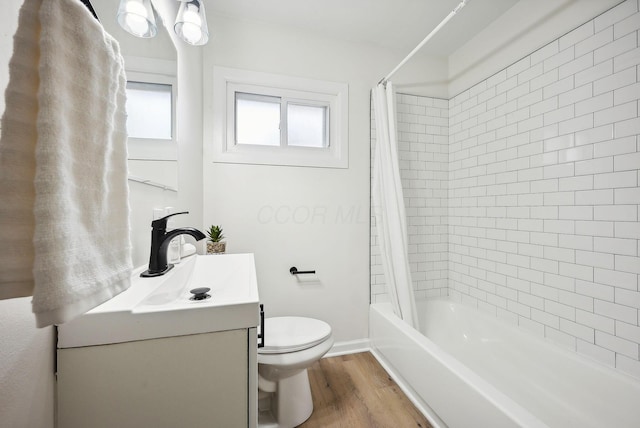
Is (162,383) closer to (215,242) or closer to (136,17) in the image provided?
(215,242)

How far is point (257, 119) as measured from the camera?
6.62 feet

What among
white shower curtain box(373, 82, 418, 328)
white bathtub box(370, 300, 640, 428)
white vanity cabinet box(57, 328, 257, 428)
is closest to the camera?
white vanity cabinet box(57, 328, 257, 428)

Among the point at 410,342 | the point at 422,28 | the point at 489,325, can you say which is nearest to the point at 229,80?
the point at 422,28

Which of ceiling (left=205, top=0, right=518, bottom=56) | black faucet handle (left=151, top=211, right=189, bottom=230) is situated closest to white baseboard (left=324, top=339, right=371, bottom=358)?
black faucet handle (left=151, top=211, right=189, bottom=230)

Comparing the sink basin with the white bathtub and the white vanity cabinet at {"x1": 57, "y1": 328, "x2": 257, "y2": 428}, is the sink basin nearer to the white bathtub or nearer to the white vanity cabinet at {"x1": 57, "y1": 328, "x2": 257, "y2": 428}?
the white vanity cabinet at {"x1": 57, "y1": 328, "x2": 257, "y2": 428}

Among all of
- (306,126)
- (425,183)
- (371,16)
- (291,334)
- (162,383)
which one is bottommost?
(291,334)

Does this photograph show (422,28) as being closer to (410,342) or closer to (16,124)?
(410,342)

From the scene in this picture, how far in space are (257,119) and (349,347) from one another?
77.7 inches

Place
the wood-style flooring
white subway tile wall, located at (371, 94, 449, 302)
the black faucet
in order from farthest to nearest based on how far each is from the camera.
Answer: white subway tile wall, located at (371, 94, 449, 302), the wood-style flooring, the black faucet

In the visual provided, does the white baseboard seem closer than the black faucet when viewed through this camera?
No

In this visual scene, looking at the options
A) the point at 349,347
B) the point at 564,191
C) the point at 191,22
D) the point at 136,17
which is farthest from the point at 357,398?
the point at 191,22

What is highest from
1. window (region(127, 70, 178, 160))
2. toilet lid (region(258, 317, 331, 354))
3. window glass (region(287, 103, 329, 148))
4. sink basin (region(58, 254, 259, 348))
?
window glass (region(287, 103, 329, 148))

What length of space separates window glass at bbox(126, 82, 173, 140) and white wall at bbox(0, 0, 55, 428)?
38cm

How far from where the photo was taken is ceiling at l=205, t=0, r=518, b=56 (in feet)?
5.74
